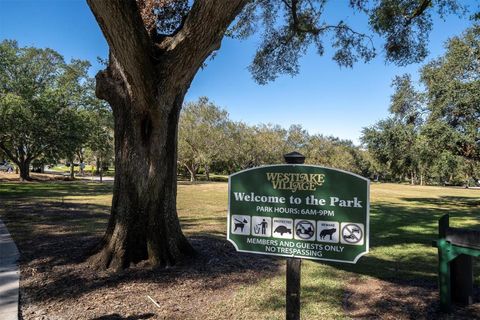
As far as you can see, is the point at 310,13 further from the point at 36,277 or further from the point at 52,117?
Answer: the point at 52,117

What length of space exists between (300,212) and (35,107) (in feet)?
92.6

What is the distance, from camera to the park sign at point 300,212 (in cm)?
271

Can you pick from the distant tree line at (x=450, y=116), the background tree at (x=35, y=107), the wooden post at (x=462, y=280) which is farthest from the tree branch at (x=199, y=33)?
the background tree at (x=35, y=107)

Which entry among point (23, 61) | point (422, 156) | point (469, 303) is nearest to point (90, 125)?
point (23, 61)

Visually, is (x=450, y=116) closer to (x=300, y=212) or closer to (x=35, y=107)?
(x=300, y=212)

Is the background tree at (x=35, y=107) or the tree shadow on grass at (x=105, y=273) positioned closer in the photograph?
the tree shadow on grass at (x=105, y=273)

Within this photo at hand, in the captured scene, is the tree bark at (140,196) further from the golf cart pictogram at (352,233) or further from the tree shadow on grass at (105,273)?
the golf cart pictogram at (352,233)

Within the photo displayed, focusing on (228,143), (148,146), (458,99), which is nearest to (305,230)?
(148,146)

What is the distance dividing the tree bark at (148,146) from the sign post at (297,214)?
7.24 feet

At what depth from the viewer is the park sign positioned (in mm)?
2707

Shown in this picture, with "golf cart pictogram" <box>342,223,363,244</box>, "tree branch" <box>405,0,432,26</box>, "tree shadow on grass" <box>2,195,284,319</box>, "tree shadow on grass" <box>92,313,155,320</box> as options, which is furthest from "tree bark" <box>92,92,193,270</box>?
"tree branch" <box>405,0,432,26</box>

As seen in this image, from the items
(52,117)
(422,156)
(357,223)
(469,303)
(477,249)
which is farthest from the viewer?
(52,117)

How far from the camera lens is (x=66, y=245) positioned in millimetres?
6887

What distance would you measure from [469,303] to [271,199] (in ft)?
10.2
